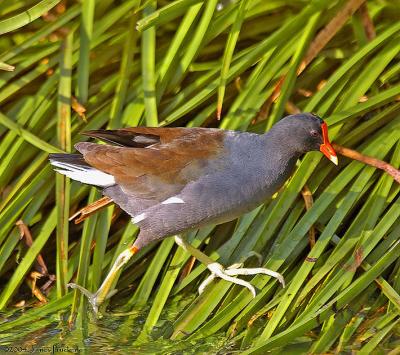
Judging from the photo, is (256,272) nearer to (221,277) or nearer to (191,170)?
(221,277)

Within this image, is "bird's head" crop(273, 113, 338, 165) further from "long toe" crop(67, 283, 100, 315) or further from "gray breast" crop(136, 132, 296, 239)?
"long toe" crop(67, 283, 100, 315)

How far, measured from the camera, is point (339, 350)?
144 inches

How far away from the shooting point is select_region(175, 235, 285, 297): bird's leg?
391 centimetres

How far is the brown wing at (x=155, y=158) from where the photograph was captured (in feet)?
12.9

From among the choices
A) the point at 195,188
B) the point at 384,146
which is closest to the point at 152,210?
the point at 195,188

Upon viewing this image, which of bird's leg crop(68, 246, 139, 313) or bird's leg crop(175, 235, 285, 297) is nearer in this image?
bird's leg crop(175, 235, 285, 297)

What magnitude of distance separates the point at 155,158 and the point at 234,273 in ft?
1.97

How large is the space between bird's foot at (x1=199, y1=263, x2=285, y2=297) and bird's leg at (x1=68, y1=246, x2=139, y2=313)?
336mm

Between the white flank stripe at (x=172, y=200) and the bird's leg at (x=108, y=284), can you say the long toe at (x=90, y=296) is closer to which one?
the bird's leg at (x=108, y=284)

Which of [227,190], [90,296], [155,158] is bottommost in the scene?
[90,296]

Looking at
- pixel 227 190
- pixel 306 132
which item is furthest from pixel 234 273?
pixel 306 132

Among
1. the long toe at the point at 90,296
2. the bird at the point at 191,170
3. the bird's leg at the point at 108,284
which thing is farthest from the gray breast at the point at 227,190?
the long toe at the point at 90,296

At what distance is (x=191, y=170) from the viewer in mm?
3908

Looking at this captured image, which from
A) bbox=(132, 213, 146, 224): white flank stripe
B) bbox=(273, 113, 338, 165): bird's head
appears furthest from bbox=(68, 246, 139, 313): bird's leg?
bbox=(273, 113, 338, 165): bird's head
